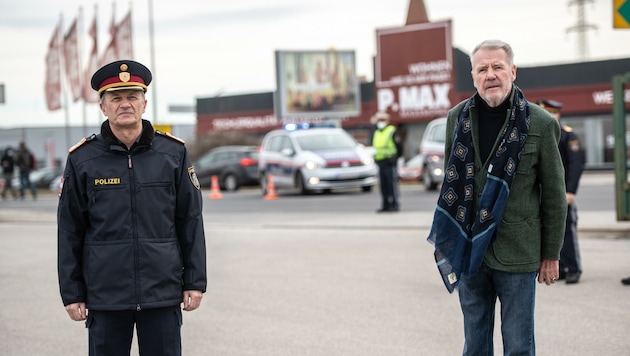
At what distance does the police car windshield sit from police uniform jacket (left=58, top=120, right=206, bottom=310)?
64.4 feet

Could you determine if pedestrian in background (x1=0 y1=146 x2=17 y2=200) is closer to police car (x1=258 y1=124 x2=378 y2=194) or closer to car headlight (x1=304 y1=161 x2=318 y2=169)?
police car (x1=258 y1=124 x2=378 y2=194)

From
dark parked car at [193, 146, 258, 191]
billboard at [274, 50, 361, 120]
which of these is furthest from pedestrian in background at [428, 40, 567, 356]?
billboard at [274, 50, 361, 120]

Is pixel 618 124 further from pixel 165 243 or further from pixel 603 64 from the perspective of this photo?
pixel 603 64

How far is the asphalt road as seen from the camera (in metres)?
6.70

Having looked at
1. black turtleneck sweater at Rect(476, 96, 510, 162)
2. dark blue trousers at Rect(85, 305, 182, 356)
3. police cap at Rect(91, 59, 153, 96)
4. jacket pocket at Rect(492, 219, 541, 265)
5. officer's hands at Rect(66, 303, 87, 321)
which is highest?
police cap at Rect(91, 59, 153, 96)

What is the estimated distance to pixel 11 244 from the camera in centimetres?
1451

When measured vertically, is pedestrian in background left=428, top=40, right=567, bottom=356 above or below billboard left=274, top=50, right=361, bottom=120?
below

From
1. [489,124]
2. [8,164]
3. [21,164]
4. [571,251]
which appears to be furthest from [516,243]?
[8,164]

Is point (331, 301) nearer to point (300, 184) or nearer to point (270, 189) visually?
point (300, 184)

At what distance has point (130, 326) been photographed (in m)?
4.15

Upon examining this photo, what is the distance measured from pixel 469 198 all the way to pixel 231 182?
84.6 feet

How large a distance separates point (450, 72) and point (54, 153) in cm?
4870

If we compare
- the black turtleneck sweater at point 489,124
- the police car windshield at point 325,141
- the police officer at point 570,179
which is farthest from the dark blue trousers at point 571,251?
the police car windshield at point 325,141

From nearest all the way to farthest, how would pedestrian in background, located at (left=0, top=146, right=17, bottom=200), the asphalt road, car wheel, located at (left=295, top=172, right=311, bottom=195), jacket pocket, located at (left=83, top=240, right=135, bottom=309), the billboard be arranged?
jacket pocket, located at (left=83, top=240, right=135, bottom=309) < the asphalt road < car wheel, located at (left=295, top=172, right=311, bottom=195) < pedestrian in background, located at (left=0, top=146, right=17, bottom=200) < the billboard
